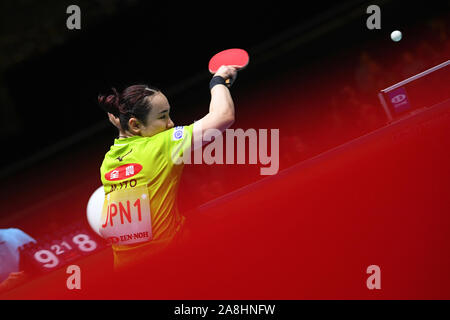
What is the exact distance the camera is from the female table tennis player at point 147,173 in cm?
193

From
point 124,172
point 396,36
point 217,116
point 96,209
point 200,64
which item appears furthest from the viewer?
point 200,64

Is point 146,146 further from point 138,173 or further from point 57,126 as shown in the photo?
point 57,126

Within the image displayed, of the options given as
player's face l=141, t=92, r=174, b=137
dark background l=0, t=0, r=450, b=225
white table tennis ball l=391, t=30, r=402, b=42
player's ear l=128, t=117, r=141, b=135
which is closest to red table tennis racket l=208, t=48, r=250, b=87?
player's face l=141, t=92, r=174, b=137

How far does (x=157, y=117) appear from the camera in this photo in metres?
2.02

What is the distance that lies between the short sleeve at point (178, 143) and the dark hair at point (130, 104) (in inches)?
4.8

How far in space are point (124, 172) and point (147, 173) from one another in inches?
3.5

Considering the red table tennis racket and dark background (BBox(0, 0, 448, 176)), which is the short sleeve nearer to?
the red table tennis racket

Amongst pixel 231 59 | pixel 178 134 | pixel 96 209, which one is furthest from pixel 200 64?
pixel 178 134

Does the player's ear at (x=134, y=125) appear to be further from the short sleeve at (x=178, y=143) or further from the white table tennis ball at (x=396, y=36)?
the white table tennis ball at (x=396, y=36)

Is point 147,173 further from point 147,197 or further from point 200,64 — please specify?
point 200,64

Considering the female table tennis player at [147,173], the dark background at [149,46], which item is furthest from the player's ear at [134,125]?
the dark background at [149,46]

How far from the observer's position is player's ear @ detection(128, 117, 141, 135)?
79.4 inches

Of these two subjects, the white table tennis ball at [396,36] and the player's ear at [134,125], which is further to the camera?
the white table tennis ball at [396,36]

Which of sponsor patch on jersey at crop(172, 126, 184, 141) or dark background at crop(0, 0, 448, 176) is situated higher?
dark background at crop(0, 0, 448, 176)
